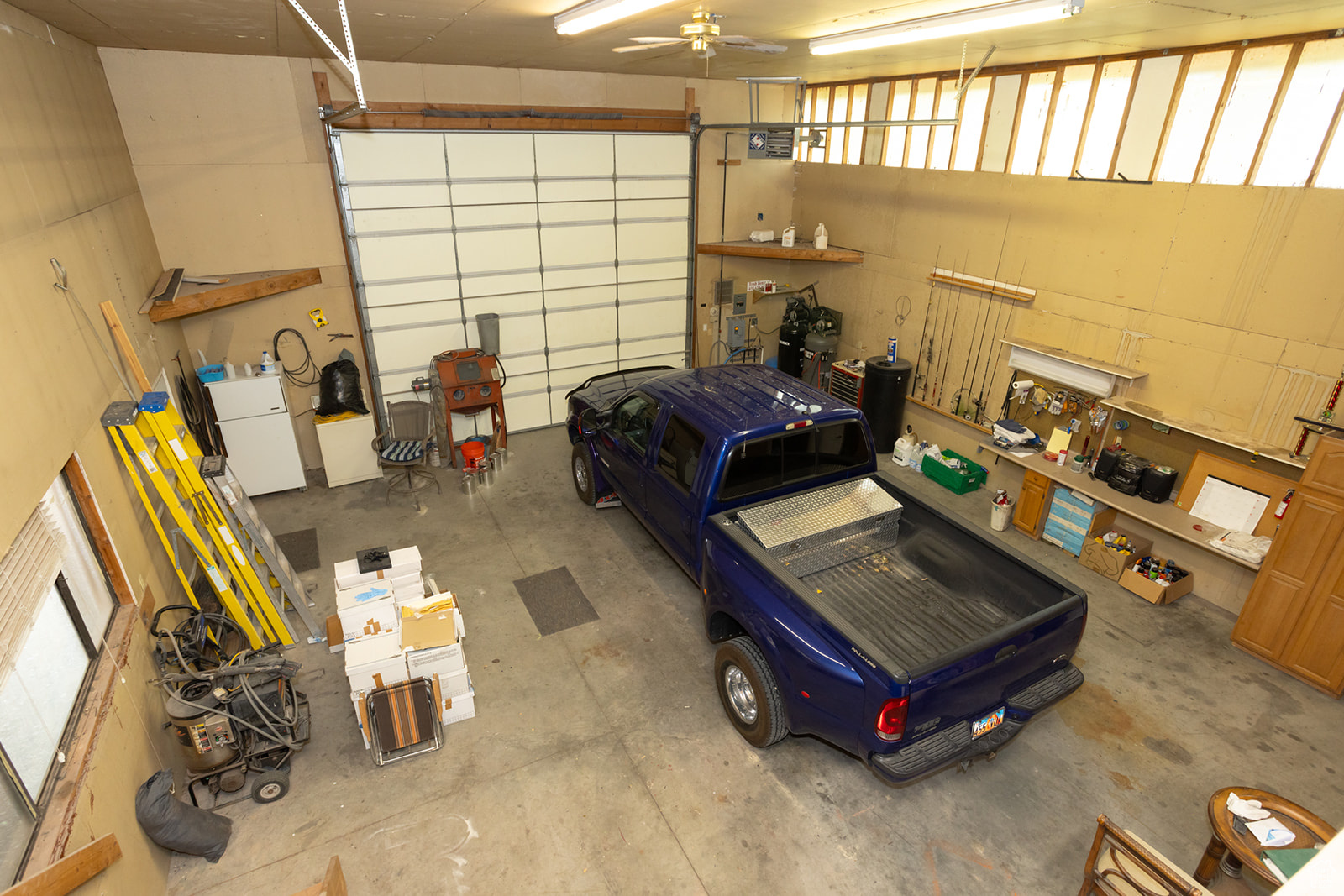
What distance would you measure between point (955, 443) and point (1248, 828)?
528 centimetres

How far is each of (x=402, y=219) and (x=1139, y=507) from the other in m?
8.32

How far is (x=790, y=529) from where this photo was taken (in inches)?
179

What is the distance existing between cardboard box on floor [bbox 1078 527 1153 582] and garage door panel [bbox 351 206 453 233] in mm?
7911

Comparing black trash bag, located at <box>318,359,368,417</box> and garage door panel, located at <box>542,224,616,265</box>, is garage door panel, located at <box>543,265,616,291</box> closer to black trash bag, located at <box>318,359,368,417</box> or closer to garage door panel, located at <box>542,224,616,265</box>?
garage door panel, located at <box>542,224,616,265</box>

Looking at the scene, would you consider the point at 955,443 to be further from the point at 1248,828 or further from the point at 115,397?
the point at 115,397

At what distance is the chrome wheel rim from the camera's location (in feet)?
14.1

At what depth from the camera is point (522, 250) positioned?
28.4 ft

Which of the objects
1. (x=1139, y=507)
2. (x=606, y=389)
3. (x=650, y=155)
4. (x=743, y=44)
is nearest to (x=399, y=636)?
(x=606, y=389)

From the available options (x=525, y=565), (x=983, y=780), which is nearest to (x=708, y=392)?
(x=525, y=565)

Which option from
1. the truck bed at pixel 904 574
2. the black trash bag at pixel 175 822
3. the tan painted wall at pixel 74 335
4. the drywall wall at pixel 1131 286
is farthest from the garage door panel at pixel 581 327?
the black trash bag at pixel 175 822

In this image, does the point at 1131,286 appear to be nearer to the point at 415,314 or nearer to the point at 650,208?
the point at 650,208

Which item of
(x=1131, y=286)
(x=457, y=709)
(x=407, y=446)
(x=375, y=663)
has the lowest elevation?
(x=457, y=709)

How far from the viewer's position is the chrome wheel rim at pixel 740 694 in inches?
169

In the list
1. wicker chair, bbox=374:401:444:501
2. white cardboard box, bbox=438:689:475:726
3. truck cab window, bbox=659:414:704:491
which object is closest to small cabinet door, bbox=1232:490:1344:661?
truck cab window, bbox=659:414:704:491
